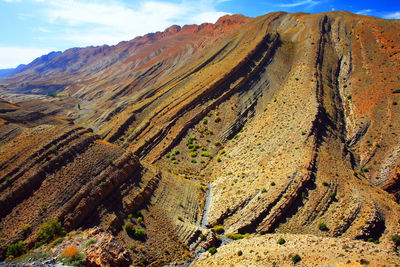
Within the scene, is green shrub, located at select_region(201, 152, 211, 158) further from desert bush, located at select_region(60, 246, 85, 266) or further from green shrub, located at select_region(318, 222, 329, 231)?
desert bush, located at select_region(60, 246, 85, 266)

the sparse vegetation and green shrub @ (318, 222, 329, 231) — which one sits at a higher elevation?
green shrub @ (318, 222, 329, 231)

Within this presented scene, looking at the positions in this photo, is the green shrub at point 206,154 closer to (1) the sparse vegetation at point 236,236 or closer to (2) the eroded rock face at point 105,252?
(1) the sparse vegetation at point 236,236

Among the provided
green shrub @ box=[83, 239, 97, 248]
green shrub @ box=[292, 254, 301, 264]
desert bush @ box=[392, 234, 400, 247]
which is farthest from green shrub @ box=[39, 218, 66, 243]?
desert bush @ box=[392, 234, 400, 247]

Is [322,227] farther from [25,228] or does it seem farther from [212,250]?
[25,228]

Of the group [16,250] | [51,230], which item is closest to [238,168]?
[51,230]

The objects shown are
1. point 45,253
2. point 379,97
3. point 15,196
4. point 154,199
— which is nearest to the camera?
point 45,253

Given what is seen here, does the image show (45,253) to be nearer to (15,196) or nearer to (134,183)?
(15,196)

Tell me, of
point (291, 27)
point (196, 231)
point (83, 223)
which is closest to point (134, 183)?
point (83, 223)
